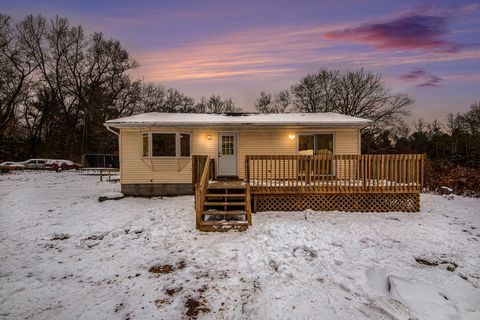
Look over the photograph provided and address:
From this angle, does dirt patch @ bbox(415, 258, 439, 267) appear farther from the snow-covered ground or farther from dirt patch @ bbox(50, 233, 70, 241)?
dirt patch @ bbox(50, 233, 70, 241)

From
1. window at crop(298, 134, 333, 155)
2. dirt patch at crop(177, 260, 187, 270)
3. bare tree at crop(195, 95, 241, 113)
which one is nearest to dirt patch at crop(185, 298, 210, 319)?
dirt patch at crop(177, 260, 187, 270)

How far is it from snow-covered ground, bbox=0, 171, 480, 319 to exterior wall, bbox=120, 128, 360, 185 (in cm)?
334

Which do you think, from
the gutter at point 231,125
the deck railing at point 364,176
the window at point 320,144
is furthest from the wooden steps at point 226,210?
the window at point 320,144

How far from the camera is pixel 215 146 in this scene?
11102mm

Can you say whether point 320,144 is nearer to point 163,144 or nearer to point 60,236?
point 163,144

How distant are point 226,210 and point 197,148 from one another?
4809 millimetres

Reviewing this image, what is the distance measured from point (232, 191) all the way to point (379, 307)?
5.42 meters

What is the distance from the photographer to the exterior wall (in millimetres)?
10680

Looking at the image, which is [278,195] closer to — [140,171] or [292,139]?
[292,139]

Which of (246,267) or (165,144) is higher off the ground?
(165,144)

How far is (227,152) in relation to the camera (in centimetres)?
1119

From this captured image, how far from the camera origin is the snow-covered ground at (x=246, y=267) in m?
3.30

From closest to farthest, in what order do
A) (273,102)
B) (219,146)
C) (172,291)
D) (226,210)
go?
(172,291) → (226,210) → (219,146) → (273,102)

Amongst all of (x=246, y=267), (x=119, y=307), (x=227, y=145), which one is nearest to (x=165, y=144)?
(x=227, y=145)
